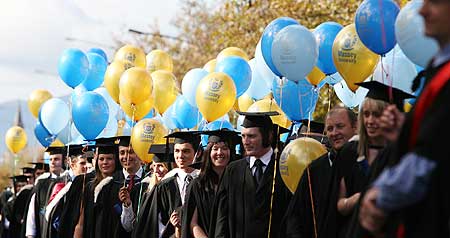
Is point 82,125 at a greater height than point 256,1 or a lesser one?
lesser

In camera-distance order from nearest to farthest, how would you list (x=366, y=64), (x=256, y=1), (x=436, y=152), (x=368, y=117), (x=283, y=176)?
(x=436, y=152), (x=368, y=117), (x=283, y=176), (x=366, y=64), (x=256, y=1)

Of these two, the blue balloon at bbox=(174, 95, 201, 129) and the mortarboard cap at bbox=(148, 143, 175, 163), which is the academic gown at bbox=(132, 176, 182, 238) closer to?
the mortarboard cap at bbox=(148, 143, 175, 163)

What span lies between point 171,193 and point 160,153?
0.83 m

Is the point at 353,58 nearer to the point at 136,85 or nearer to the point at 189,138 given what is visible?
the point at 189,138

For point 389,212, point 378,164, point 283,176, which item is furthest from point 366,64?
point 389,212

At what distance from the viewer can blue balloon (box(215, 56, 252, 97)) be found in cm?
1190

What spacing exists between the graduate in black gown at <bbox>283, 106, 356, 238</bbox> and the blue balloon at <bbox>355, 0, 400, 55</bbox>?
34.5 inches

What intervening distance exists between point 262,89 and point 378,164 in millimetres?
7279

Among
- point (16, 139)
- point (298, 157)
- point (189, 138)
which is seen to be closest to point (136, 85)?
point (189, 138)

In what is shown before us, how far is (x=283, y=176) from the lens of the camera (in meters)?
8.45

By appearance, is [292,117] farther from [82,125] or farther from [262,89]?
[82,125]

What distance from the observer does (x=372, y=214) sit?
14.6 ft

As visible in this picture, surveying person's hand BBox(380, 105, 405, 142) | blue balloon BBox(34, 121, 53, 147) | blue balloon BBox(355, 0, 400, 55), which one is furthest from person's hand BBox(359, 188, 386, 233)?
blue balloon BBox(34, 121, 53, 147)

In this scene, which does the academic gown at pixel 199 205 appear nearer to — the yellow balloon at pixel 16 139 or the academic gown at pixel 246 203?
the academic gown at pixel 246 203
